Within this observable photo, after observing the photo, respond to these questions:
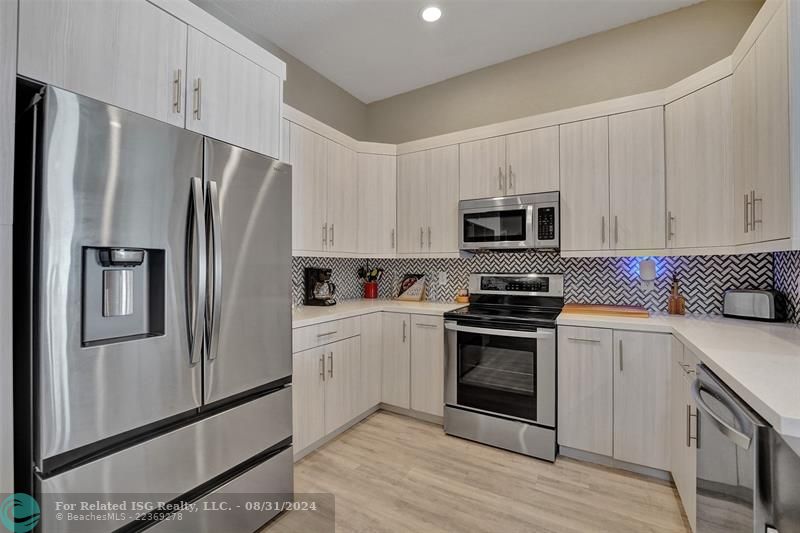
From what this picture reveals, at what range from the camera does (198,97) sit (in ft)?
5.00

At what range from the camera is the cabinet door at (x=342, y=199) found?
2.93 m

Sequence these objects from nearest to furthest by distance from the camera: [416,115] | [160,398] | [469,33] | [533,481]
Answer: [160,398] → [533,481] → [469,33] → [416,115]

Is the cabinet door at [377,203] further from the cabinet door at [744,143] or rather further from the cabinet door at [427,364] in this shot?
the cabinet door at [744,143]

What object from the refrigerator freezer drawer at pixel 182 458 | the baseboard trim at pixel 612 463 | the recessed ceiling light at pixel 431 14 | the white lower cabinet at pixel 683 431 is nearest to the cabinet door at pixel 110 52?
the refrigerator freezer drawer at pixel 182 458

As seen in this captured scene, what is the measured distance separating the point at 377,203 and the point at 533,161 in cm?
137

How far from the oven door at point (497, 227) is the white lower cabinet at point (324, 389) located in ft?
4.07

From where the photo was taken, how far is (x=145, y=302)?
1.35m

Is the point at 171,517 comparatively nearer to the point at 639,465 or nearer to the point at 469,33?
the point at 639,465

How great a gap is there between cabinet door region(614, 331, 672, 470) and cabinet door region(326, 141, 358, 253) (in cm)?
208

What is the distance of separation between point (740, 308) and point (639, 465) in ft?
3.70

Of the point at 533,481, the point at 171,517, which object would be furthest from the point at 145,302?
the point at 533,481

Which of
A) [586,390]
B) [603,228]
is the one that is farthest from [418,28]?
[586,390]

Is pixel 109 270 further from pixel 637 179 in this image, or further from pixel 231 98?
pixel 637 179

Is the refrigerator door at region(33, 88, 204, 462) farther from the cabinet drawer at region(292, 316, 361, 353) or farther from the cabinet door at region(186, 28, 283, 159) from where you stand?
the cabinet drawer at region(292, 316, 361, 353)
